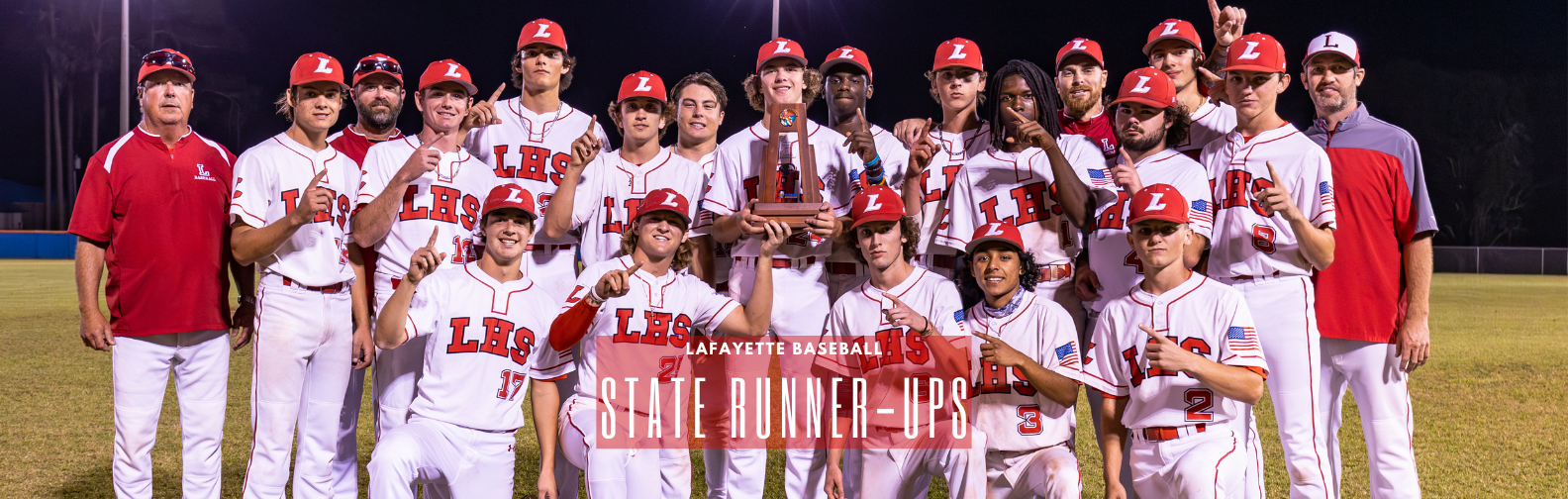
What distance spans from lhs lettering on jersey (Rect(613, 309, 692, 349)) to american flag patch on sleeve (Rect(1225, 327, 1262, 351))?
204 cm

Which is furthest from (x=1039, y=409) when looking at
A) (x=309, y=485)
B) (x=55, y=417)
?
(x=55, y=417)

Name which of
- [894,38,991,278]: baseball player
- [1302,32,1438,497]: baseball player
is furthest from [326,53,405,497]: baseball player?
[1302,32,1438,497]: baseball player

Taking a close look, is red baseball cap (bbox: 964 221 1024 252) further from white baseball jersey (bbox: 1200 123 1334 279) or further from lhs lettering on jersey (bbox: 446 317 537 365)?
lhs lettering on jersey (bbox: 446 317 537 365)

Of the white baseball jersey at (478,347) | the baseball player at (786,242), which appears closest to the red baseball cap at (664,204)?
the baseball player at (786,242)

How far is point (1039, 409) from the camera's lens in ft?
11.9

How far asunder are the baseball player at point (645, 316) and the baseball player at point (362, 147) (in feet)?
3.41

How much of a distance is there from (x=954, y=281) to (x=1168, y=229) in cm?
101

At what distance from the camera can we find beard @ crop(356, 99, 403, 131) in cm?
468

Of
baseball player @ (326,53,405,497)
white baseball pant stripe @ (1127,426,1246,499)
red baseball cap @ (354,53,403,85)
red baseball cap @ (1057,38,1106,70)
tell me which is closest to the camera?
white baseball pant stripe @ (1127,426,1246,499)

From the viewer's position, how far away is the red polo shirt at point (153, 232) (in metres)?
3.79

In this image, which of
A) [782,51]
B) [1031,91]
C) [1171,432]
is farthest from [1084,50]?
[1171,432]

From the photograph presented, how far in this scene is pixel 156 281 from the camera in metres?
3.80

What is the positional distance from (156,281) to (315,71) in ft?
3.45

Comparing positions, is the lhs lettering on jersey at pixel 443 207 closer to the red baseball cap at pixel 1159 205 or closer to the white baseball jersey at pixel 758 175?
the white baseball jersey at pixel 758 175
